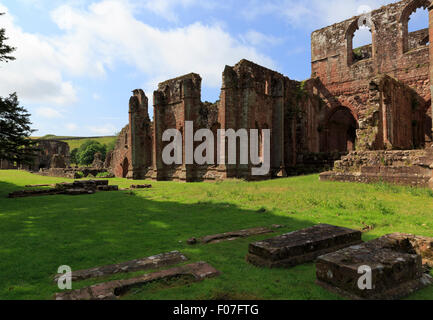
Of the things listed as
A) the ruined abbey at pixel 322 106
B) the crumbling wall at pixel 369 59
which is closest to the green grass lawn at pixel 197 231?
the ruined abbey at pixel 322 106

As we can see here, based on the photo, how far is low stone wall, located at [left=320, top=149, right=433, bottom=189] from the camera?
31.3 ft

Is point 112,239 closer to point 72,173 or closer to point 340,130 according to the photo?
point 340,130

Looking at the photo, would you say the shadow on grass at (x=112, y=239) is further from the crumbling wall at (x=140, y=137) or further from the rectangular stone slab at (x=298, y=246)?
the crumbling wall at (x=140, y=137)

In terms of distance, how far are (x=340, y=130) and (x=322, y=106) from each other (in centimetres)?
333

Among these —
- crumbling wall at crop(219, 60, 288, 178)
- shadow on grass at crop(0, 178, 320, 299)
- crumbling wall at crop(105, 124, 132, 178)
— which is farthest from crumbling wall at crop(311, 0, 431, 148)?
crumbling wall at crop(105, 124, 132, 178)

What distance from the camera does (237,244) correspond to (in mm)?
4582

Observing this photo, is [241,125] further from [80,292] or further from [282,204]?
[80,292]

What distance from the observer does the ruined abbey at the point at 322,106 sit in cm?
1559

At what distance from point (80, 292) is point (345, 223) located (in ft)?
16.5

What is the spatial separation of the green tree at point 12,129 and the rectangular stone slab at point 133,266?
11.4 m

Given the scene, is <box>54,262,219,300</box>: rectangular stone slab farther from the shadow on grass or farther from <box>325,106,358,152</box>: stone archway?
<box>325,106,358,152</box>: stone archway

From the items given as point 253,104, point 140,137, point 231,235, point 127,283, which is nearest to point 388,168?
point 231,235
